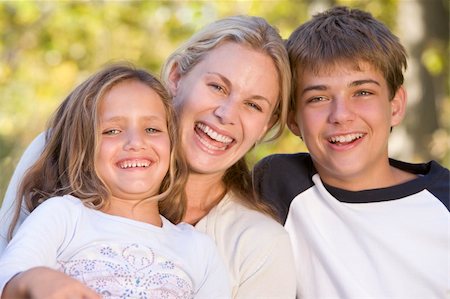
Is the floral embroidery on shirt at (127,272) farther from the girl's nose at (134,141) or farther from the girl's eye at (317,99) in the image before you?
the girl's eye at (317,99)

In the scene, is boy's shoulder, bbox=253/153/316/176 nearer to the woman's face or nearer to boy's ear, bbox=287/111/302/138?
boy's ear, bbox=287/111/302/138

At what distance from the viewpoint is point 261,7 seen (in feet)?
35.2

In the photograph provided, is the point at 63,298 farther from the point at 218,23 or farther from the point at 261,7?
the point at 261,7

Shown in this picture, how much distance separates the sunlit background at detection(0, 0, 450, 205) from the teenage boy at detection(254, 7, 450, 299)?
5.35 m

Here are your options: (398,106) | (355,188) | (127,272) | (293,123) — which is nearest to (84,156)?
(127,272)

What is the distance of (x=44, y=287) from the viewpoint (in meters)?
2.09

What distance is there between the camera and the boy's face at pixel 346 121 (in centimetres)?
317

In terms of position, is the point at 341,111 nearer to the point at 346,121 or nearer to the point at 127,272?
the point at 346,121

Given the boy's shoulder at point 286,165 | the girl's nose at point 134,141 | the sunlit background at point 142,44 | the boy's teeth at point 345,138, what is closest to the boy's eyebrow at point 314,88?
the boy's teeth at point 345,138

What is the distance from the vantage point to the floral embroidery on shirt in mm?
2453

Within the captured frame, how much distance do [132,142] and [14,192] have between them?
51 centimetres

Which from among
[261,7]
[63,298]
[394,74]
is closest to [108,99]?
[63,298]

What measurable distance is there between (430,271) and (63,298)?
1.57 metres

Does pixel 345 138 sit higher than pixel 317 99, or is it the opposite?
pixel 317 99
